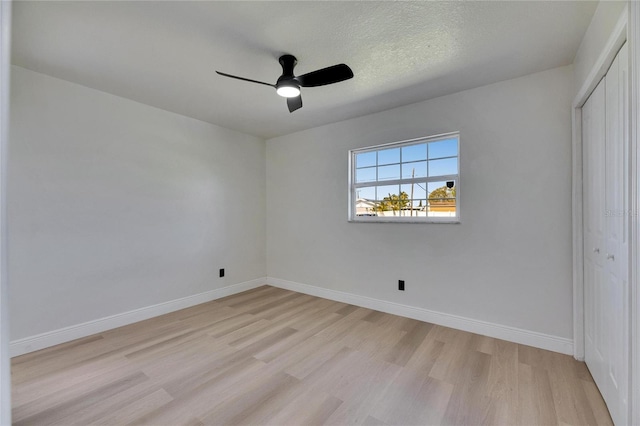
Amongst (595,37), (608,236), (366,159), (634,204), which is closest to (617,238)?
(608,236)

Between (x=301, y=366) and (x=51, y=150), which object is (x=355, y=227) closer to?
(x=301, y=366)

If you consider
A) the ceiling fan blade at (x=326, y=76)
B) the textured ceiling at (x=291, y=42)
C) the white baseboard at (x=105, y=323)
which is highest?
the textured ceiling at (x=291, y=42)

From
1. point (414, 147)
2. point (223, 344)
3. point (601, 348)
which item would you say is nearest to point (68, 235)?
point (223, 344)

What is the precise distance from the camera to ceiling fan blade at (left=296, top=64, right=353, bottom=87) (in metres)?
1.87

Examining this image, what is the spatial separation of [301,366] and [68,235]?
253cm

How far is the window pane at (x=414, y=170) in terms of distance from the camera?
310 cm

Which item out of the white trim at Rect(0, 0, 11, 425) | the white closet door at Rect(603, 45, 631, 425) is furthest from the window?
the white trim at Rect(0, 0, 11, 425)

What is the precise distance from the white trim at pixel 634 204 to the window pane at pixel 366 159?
244 centimetres

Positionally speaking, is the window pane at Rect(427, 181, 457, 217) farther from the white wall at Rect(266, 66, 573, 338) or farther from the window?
the white wall at Rect(266, 66, 573, 338)

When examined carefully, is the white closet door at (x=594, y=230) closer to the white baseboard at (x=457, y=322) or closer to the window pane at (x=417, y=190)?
the white baseboard at (x=457, y=322)

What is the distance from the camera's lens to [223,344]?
2.47 metres

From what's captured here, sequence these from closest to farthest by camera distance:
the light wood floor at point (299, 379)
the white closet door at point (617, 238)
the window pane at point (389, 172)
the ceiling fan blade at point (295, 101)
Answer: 1. the white closet door at point (617, 238)
2. the light wood floor at point (299, 379)
3. the ceiling fan blade at point (295, 101)
4. the window pane at point (389, 172)

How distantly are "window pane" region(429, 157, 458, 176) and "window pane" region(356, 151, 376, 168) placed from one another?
2.49 feet

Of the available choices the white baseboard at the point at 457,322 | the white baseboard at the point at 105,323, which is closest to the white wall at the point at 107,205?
the white baseboard at the point at 105,323
